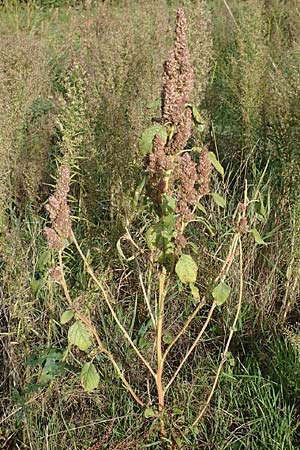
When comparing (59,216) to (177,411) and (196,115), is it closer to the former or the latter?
(196,115)

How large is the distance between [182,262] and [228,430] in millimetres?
599

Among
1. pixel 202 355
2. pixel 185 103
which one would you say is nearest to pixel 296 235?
pixel 202 355

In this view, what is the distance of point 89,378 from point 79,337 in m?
0.10

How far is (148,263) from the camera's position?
239 cm

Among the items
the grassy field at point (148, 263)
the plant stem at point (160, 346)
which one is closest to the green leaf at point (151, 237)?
the grassy field at point (148, 263)

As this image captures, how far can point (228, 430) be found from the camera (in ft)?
6.84

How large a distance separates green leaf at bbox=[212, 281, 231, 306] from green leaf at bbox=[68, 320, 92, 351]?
0.32 m

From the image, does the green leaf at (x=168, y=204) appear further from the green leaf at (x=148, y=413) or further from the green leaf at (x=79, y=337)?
the green leaf at (x=148, y=413)

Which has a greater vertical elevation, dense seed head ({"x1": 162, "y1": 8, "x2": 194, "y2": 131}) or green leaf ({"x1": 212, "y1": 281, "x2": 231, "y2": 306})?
dense seed head ({"x1": 162, "y1": 8, "x2": 194, "y2": 131})

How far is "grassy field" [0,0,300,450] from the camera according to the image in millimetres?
1879

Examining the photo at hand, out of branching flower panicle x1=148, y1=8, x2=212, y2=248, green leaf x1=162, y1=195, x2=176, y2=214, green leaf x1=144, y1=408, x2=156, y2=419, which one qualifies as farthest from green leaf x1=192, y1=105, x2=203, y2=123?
green leaf x1=144, y1=408, x2=156, y2=419

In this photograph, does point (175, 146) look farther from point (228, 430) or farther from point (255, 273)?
point (255, 273)

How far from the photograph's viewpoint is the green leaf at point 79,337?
1.73 m

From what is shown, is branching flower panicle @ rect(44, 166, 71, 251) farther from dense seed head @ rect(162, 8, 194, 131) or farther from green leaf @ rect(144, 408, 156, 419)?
green leaf @ rect(144, 408, 156, 419)
